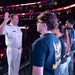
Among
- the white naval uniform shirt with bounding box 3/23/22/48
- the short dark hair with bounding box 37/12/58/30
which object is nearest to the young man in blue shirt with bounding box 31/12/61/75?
the short dark hair with bounding box 37/12/58/30

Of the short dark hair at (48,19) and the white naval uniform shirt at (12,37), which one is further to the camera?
the white naval uniform shirt at (12,37)

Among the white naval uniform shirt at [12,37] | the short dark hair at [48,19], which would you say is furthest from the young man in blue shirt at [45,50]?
the white naval uniform shirt at [12,37]

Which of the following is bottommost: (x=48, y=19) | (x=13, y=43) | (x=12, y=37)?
(x=13, y=43)

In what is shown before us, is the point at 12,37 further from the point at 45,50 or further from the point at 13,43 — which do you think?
the point at 45,50

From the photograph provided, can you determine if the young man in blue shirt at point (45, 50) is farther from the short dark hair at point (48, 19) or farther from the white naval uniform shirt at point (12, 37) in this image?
the white naval uniform shirt at point (12, 37)

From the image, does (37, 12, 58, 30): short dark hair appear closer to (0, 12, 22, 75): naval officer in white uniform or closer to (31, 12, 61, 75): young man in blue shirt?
(31, 12, 61, 75): young man in blue shirt

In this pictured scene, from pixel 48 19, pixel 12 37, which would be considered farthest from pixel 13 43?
pixel 48 19

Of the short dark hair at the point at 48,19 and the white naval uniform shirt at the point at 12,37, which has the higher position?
the short dark hair at the point at 48,19

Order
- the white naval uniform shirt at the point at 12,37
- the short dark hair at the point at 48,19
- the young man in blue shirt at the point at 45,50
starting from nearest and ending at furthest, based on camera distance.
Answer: the young man in blue shirt at the point at 45,50 < the short dark hair at the point at 48,19 < the white naval uniform shirt at the point at 12,37

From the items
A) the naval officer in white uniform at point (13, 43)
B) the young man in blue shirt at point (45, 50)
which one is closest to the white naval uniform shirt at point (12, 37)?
the naval officer in white uniform at point (13, 43)

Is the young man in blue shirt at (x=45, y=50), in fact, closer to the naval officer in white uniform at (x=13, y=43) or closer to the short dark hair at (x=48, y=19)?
the short dark hair at (x=48, y=19)

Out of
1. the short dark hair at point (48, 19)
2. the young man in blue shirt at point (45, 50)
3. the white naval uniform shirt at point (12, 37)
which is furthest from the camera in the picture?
the white naval uniform shirt at point (12, 37)

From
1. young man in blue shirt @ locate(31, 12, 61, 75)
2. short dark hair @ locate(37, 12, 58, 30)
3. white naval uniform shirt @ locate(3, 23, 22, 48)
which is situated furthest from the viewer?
white naval uniform shirt @ locate(3, 23, 22, 48)

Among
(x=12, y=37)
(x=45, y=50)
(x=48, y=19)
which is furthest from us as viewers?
(x=12, y=37)
